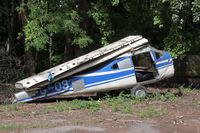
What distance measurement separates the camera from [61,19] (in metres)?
12.4

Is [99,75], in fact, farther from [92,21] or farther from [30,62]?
[92,21]

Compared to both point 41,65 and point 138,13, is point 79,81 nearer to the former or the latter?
point 41,65

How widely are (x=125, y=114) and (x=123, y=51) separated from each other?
11.7 feet

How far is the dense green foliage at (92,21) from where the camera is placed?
1230 cm

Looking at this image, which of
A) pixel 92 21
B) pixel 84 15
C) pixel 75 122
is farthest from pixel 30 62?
pixel 75 122

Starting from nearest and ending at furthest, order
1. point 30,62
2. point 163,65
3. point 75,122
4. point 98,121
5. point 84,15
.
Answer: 1. point 75,122
2. point 98,121
3. point 163,65
4. point 30,62
5. point 84,15

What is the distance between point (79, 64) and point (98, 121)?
3733 mm

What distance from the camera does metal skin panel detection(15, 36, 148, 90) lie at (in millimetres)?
9750

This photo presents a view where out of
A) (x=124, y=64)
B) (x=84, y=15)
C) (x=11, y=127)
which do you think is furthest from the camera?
(x=84, y=15)

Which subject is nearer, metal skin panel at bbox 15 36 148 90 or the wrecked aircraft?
metal skin panel at bbox 15 36 148 90

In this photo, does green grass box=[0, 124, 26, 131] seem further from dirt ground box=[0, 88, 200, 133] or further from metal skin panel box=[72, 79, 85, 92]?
metal skin panel box=[72, 79, 85, 92]

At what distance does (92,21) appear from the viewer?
16.2 metres

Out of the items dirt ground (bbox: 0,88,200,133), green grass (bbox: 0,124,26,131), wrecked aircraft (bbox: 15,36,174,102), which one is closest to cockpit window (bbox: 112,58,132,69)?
wrecked aircraft (bbox: 15,36,174,102)

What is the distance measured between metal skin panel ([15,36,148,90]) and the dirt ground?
2.78 ft
